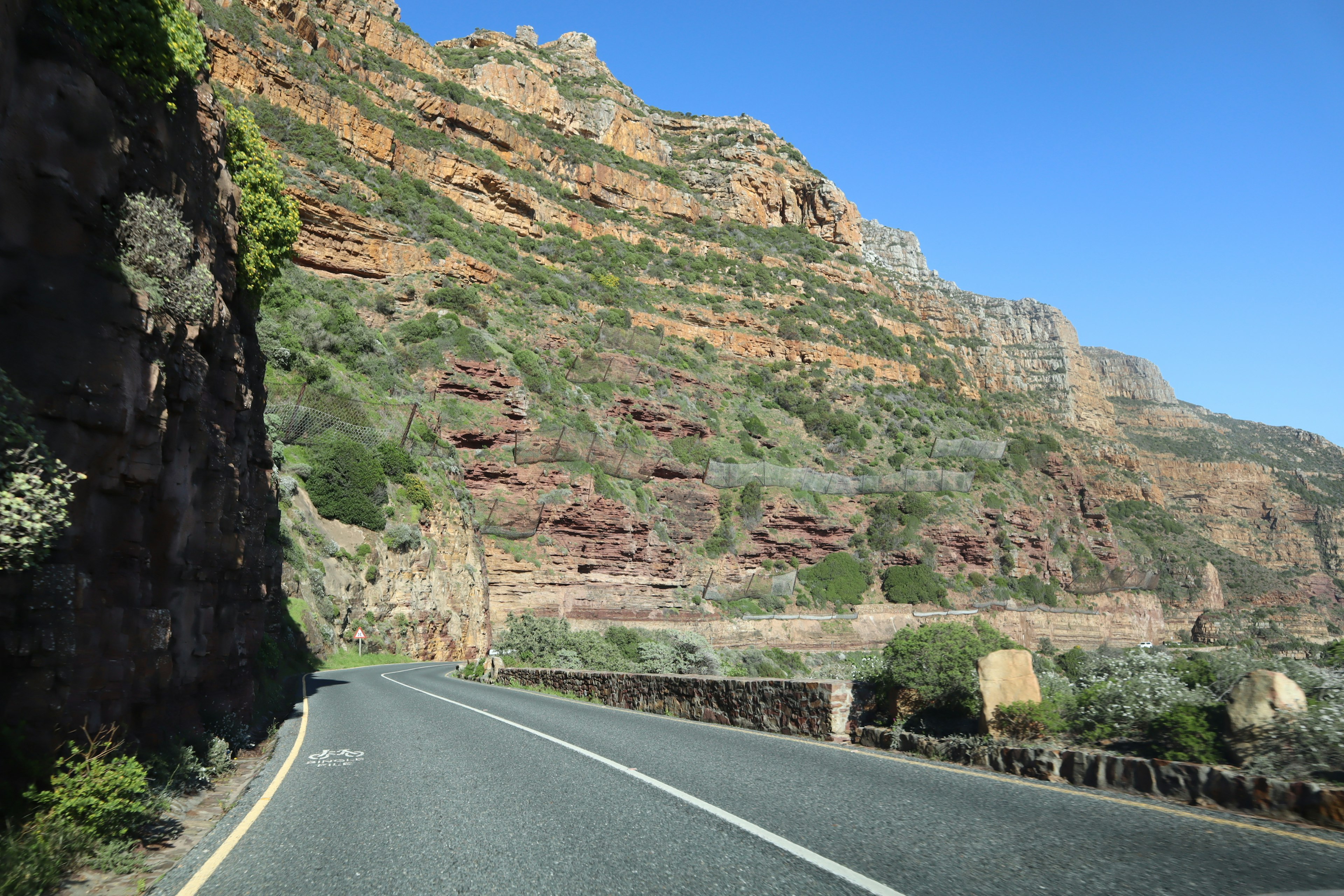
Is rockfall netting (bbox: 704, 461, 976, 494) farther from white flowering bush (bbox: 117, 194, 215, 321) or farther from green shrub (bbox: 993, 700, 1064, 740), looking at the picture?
white flowering bush (bbox: 117, 194, 215, 321)

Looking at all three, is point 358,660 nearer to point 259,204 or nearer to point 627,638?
point 627,638

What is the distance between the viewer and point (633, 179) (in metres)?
89.2

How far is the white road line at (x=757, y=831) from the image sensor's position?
3.87 meters

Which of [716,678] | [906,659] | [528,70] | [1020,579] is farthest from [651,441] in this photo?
[528,70]

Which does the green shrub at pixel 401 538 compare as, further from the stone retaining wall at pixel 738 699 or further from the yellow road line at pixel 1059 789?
the yellow road line at pixel 1059 789

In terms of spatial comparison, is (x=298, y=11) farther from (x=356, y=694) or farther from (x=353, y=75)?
(x=356, y=694)

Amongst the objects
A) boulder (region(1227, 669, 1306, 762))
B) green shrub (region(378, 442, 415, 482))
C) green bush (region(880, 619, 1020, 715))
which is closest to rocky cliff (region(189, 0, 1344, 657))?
green shrub (region(378, 442, 415, 482))

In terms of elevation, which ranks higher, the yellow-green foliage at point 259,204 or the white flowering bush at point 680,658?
the yellow-green foliage at point 259,204

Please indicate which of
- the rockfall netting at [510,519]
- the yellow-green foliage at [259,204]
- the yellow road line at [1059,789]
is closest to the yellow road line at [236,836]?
the yellow road line at [1059,789]

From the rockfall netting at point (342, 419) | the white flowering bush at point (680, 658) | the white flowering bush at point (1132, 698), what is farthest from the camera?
the rockfall netting at point (342, 419)

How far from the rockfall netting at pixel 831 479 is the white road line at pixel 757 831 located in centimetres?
4484

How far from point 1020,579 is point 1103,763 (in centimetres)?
6300

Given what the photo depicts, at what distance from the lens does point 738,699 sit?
1221 centimetres

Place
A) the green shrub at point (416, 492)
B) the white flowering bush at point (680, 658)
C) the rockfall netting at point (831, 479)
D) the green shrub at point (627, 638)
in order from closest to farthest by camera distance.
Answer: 1. the white flowering bush at point (680, 658)
2. the green shrub at point (627, 638)
3. the green shrub at point (416, 492)
4. the rockfall netting at point (831, 479)
